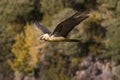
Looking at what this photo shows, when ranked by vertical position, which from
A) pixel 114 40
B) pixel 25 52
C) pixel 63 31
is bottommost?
pixel 63 31

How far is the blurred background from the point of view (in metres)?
33.4

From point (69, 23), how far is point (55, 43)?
26.2m

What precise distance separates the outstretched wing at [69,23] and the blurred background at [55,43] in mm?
19920

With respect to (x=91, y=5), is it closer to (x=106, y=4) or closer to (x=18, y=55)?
(x=106, y=4)

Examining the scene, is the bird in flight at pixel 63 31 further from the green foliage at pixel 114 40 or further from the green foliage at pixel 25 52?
the green foliage at pixel 25 52

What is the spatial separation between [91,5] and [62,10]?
5.28 feet

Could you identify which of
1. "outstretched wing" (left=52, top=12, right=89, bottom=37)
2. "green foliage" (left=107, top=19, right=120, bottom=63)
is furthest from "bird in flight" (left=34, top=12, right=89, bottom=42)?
"green foliage" (left=107, top=19, right=120, bottom=63)

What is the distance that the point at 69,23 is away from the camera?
32.7 feet

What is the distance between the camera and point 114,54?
105 feet

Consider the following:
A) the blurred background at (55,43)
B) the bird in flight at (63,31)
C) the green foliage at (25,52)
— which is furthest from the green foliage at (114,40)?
the bird in flight at (63,31)

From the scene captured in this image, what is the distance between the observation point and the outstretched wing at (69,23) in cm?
943

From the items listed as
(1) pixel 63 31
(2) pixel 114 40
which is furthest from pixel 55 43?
(1) pixel 63 31

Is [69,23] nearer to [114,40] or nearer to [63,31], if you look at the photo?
[63,31]

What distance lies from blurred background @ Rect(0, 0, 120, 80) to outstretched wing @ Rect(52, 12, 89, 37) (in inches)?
784
